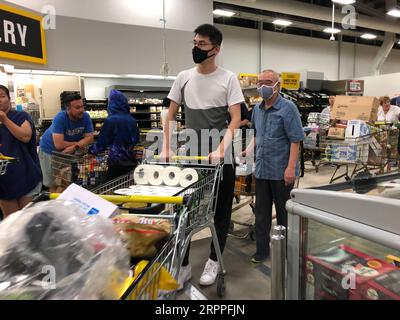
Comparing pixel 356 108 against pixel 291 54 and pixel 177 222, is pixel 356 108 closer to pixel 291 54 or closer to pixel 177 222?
pixel 177 222

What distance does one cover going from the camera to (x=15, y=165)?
285 centimetres

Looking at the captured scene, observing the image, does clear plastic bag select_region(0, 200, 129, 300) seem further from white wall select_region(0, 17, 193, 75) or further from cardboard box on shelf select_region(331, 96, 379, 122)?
cardboard box on shelf select_region(331, 96, 379, 122)

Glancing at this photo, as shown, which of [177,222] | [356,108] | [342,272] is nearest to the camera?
[342,272]

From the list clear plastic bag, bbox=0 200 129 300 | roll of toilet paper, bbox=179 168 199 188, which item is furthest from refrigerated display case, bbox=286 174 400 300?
roll of toilet paper, bbox=179 168 199 188

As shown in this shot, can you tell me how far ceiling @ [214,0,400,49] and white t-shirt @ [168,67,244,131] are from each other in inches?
301

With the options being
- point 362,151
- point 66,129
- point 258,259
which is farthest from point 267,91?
point 362,151

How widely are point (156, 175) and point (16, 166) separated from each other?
60.2 inches

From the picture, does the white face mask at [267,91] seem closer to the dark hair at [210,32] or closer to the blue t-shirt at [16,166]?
the dark hair at [210,32]

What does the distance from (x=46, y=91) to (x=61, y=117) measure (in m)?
4.19

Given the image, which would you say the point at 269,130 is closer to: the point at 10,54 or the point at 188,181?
the point at 188,181

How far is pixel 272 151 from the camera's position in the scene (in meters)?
2.92

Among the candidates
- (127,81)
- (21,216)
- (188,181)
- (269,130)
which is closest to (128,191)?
(188,181)

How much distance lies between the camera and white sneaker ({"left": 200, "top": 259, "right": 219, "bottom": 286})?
2.59 metres
